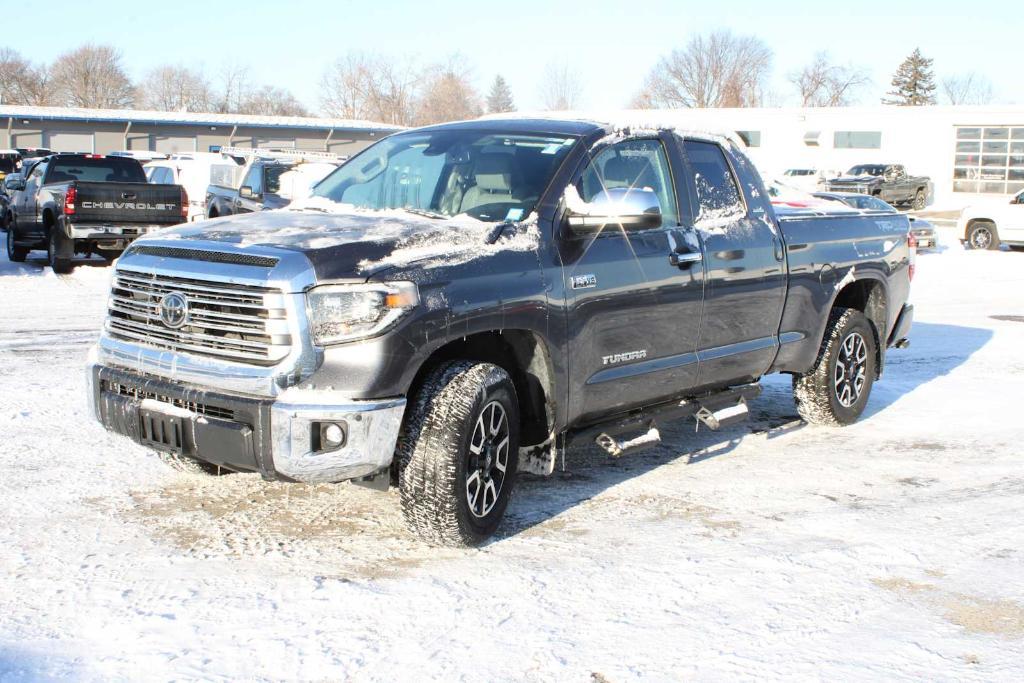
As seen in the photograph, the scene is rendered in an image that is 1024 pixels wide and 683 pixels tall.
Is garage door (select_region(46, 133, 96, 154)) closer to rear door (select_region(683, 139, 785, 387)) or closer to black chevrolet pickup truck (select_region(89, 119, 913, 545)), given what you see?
black chevrolet pickup truck (select_region(89, 119, 913, 545))

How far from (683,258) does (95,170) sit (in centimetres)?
1552

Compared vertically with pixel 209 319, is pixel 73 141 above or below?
above

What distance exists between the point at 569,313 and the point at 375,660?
6.65 feet

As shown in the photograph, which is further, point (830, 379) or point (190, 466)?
point (830, 379)

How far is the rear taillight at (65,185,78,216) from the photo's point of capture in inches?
599

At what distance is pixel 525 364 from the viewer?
5.15 metres

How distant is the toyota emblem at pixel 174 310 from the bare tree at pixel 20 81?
377 feet

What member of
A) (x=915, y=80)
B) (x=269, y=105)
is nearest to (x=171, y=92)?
(x=269, y=105)

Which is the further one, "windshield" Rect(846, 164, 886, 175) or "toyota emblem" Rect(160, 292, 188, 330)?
"windshield" Rect(846, 164, 886, 175)

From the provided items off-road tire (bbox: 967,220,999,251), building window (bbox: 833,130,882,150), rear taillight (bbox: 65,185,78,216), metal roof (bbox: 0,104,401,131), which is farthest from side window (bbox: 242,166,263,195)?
metal roof (bbox: 0,104,401,131)

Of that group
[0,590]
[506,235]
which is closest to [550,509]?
[506,235]

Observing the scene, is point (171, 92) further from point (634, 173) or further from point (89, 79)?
point (634, 173)

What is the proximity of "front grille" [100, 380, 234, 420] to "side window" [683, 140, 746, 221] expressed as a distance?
299 cm

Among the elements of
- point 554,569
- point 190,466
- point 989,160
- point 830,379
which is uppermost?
point 989,160
